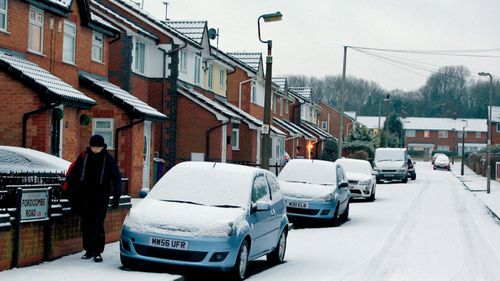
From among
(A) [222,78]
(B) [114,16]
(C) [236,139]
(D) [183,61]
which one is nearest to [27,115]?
(B) [114,16]

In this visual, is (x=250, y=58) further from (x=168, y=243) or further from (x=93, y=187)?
(x=168, y=243)

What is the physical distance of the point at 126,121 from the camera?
85.3ft

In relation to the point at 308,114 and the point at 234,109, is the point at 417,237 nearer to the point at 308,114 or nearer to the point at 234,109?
the point at 234,109

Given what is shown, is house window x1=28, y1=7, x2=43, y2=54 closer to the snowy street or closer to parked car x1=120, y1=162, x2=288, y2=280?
the snowy street

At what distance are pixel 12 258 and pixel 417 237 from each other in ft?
34.6

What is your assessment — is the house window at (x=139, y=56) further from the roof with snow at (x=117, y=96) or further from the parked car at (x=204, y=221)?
the parked car at (x=204, y=221)

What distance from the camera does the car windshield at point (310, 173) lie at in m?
20.8

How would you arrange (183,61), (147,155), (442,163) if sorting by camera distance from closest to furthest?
(147,155) → (183,61) → (442,163)

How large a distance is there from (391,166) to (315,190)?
3023 cm

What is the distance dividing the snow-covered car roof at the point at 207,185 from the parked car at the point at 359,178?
1841 cm

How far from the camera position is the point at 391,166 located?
162 feet

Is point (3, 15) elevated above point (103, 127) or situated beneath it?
elevated above

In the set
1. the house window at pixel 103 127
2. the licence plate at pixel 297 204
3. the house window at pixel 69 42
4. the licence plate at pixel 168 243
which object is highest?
the house window at pixel 69 42

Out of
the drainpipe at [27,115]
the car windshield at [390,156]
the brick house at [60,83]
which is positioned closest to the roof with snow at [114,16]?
the brick house at [60,83]
